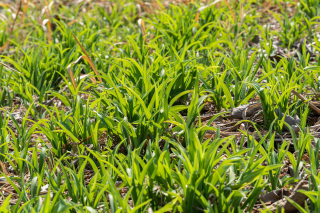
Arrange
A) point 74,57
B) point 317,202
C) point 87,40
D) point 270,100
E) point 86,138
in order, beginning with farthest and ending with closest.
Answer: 1. point 87,40
2. point 74,57
3. point 270,100
4. point 86,138
5. point 317,202

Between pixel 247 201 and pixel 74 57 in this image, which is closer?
pixel 247 201

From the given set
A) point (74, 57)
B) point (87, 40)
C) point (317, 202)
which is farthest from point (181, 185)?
point (87, 40)

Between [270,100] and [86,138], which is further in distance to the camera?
[270,100]

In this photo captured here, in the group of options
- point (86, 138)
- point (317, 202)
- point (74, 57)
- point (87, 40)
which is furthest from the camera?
point (87, 40)

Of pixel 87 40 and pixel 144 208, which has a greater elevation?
pixel 87 40

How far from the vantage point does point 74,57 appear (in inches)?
99.9

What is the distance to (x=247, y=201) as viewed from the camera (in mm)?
1231

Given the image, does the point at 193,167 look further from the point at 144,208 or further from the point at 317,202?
the point at 317,202

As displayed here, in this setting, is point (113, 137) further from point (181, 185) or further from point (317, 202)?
point (317, 202)

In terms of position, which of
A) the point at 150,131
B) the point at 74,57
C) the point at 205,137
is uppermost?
the point at 74,57

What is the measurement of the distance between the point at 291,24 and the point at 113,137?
1.96 metres

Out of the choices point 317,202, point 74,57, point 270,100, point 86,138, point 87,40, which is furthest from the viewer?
point 87,40

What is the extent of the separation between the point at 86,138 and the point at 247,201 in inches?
30.0

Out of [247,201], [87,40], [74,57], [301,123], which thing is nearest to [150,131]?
[247,201]
